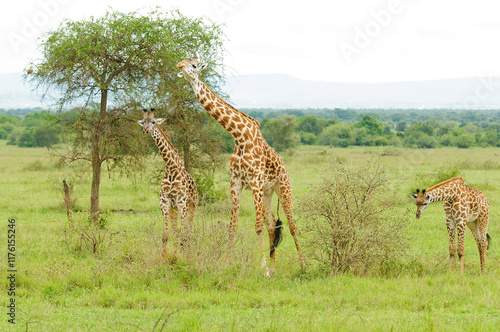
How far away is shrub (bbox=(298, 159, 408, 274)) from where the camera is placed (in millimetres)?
8883

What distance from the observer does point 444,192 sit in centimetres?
954

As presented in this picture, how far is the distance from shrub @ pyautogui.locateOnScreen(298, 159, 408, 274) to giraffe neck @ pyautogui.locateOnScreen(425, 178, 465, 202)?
756 mm

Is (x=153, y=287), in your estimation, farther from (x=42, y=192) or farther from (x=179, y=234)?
(x=42, y=192)

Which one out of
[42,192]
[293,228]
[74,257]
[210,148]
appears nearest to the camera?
[293,228]

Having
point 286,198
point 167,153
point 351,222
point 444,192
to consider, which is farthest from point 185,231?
point 444,192

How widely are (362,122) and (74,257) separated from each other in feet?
229

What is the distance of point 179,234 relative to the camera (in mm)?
8469

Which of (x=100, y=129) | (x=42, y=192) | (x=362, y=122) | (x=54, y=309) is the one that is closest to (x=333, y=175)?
(x=54, y=309)

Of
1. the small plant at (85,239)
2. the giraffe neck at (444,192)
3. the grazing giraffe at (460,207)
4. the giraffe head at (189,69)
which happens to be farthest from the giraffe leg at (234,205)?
the giraffe neck at (444,192)

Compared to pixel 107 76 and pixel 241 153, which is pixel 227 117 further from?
pixel 107 76

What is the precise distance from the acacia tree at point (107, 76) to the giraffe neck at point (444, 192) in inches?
276

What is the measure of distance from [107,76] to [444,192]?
9009 millimetres

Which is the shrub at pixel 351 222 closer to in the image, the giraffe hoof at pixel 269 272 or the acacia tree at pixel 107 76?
the giraffe hoof at pixel 269 272

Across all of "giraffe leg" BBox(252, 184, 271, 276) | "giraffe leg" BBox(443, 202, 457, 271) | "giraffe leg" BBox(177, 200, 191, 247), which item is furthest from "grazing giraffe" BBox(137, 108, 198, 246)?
"giraffe leg" BBox(443, 202, 457, 271)
